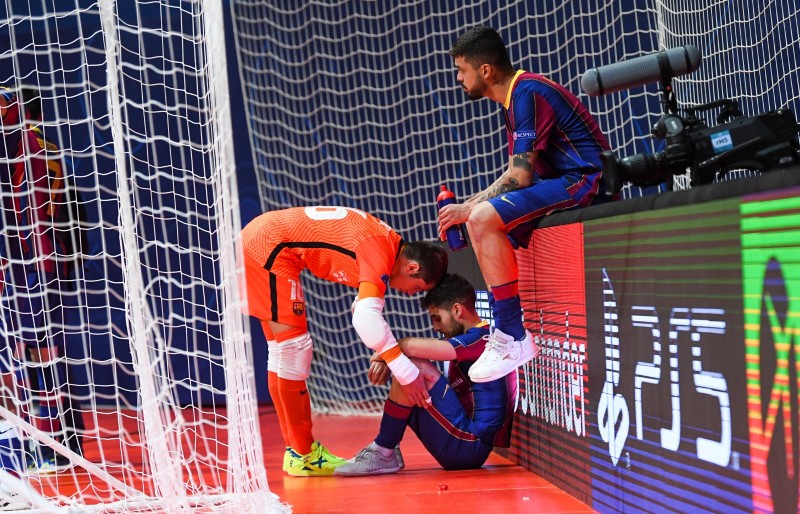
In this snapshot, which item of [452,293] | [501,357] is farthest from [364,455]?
[501,357]

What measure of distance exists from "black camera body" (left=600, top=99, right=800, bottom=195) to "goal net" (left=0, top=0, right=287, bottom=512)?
1.20 metres

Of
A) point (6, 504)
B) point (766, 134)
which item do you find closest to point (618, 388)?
point (766, 134)

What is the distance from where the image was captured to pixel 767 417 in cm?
183

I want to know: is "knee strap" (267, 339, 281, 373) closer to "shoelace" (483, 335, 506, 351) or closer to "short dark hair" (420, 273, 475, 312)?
"short dark hair" (420, 273, 475, 312)

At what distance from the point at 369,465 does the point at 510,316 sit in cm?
107

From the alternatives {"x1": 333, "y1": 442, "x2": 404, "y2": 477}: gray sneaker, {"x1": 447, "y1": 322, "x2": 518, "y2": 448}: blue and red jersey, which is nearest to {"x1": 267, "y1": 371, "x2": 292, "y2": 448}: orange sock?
{"x1": 333, "y1": 442, "x2": 404, "y2": 477}: gray sneaker

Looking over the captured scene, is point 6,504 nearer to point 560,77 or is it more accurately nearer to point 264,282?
point 264,282

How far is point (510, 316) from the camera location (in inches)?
128

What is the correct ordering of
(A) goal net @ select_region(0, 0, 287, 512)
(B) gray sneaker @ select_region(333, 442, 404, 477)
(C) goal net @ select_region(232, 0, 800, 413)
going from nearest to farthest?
(A) goal net @ select_region(0, 0, 287, 512)
(B) gray sneaker @ select_region(333, 442, 404, 477)
(C) goal net @ select_region(232, 0, 800, 413)

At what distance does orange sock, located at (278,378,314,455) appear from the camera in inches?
157

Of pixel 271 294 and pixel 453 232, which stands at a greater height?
pixel 453 232

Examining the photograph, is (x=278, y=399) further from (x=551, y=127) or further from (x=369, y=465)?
(x=551, y=127)

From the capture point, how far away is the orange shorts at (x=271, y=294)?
13.2 ft

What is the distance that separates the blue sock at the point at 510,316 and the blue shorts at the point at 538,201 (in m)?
0.26
